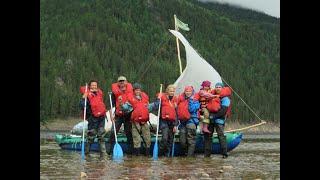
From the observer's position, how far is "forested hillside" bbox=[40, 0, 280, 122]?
158ft

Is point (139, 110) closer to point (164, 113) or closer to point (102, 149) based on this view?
point (164, 113)

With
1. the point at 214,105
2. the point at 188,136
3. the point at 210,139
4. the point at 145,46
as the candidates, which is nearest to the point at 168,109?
the point at 188,136

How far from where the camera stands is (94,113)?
16.7 m

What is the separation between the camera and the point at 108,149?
57.2 ft

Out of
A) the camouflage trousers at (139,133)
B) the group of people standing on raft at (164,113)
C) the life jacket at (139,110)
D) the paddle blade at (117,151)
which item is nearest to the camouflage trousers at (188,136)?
the group of people standing on raft at (164,113)

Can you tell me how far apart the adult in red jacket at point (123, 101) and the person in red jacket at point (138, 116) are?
13 centimetres

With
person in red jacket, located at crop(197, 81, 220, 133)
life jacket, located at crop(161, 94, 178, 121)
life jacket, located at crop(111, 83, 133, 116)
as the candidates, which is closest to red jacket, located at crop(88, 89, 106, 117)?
life jacket, located at crop(111, 83, 133, 116)

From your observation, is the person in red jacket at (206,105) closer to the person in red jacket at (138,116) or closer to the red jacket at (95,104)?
the person in red jacket at (138,116)

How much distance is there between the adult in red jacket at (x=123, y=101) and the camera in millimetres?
16688

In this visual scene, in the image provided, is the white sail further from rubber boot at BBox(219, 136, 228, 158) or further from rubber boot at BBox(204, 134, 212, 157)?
rubber boot at BBox(219, 136, 228, 158)

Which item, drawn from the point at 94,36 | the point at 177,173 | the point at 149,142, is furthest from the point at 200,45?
the point at 177,173
